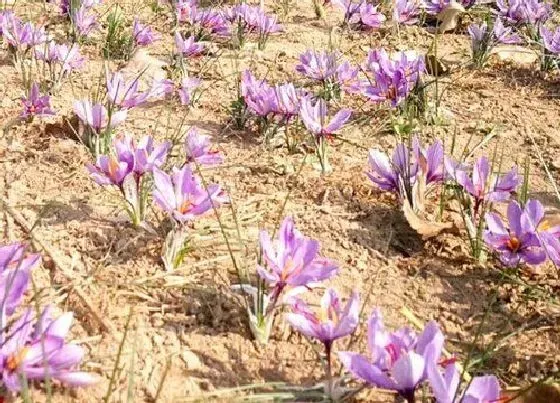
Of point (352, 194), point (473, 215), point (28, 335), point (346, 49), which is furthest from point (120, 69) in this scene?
point (28, 335)

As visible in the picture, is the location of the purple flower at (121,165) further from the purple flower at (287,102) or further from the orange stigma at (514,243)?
the orange stigma at (514,243)

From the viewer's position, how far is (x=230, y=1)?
4.86 m

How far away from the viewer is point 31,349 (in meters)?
1.12

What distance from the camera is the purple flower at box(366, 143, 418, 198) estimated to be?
197 centimetres

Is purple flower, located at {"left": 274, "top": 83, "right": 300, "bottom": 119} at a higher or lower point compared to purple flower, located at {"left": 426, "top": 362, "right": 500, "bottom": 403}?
higher

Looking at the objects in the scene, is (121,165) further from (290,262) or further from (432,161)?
(432,161)

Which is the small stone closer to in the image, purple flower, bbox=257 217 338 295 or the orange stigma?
purple flower, bbox=257 217 338 295

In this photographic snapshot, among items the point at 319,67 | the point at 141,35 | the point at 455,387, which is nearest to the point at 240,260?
the point at 455,387

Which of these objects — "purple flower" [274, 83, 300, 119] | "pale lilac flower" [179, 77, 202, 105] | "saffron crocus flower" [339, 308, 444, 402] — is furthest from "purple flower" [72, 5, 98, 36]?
"saffron crocus flower" [339, 308, 444, 402]

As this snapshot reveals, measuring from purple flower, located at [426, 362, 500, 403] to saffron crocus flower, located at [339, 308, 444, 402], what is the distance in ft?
0.08

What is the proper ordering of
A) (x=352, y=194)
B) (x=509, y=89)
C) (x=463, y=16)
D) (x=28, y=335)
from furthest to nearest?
(x=463, y=16) < (x=509, y=89) < (x=352, y=194) < (x=28, y=335)

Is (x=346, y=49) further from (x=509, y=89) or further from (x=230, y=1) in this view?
(x=230, y=1)

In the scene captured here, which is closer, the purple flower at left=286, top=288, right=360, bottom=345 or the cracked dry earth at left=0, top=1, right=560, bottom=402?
the purple flower at left=286, top=288, right=360, bottom=345

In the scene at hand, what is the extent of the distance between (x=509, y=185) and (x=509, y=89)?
1541 millimetres
